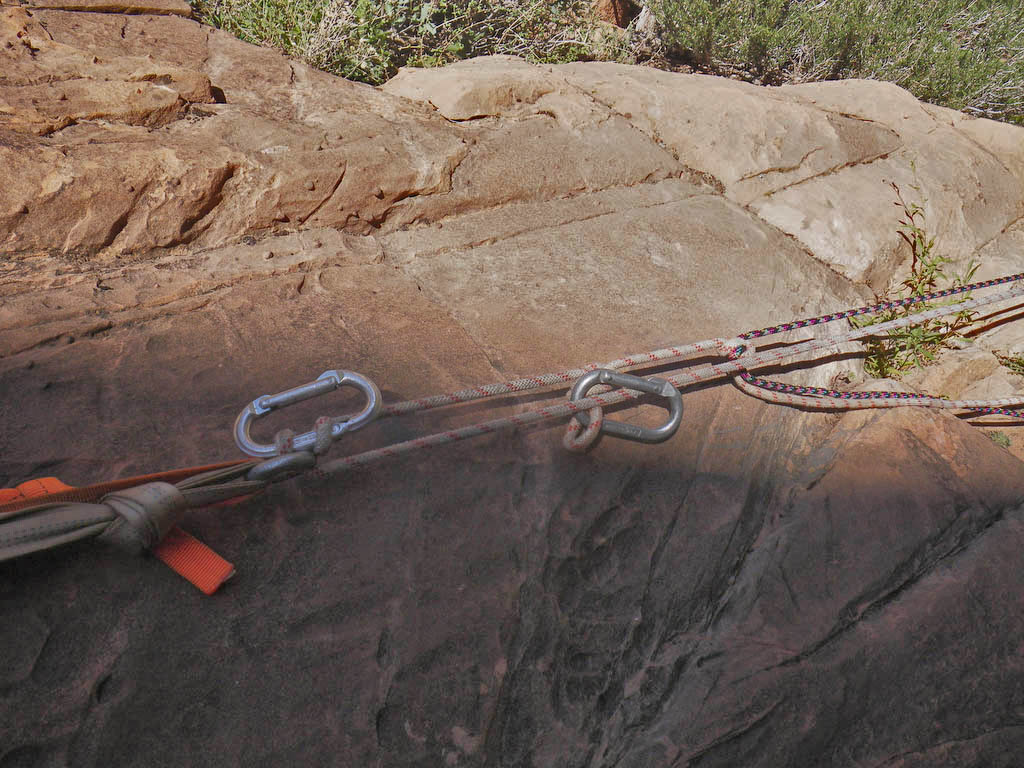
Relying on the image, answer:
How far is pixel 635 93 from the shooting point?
3.09 metres

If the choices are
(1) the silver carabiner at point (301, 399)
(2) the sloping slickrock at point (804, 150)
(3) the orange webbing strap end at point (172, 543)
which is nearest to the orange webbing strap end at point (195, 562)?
(3) the orange webbing strap end at point (172, 543)

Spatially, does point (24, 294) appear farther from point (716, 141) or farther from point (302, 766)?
point (716, 141)

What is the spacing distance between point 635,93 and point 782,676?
2506mm

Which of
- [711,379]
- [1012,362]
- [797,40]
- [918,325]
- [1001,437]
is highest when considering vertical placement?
[797,40]

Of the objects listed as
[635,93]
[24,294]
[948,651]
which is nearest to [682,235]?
[635,93]

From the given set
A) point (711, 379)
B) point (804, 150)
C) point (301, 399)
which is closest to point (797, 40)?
point (804, 150)

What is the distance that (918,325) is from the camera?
8.99 ft

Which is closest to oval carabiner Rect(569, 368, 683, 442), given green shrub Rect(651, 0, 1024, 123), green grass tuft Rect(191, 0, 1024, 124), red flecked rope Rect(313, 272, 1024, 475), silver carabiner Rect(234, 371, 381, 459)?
red flecked rope Rect(313, 272, 1024, 475)

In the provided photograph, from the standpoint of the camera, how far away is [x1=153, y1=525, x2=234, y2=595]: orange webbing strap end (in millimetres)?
1219

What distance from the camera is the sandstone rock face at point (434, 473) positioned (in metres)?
1.21

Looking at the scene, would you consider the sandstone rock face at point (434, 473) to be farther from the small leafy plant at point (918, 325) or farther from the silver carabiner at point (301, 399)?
the small leafy plant at point (918, 325)

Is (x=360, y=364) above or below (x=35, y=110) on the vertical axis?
below

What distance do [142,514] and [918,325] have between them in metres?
2.73

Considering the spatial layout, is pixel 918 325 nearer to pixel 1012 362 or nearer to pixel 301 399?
pixel 1012 362
